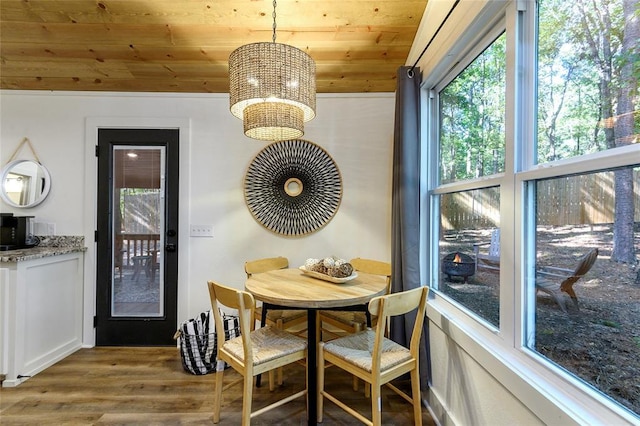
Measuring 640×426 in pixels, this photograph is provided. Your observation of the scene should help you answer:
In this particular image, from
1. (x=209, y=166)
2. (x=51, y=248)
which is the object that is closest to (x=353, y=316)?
(x=209, y=166)

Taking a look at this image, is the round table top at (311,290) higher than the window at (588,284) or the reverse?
the reverse

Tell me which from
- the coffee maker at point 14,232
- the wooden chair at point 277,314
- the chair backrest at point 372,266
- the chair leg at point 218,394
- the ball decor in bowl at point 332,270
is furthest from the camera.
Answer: the coffee maker at point 14,232

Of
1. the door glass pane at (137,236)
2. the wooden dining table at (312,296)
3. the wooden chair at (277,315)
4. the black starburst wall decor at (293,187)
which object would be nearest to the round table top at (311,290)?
the wooden dining table at (312,296)

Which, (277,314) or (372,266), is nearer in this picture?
(277,314)

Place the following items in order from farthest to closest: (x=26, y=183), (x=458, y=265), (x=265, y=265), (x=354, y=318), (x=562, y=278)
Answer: (x=26, y=183)
(x=265, y=265)
(x=354, y=318)
(x=458, y=265)
(x=562, y=278)

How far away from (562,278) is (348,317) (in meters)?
1.32

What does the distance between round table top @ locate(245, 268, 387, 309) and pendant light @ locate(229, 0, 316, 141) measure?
938 millimetres

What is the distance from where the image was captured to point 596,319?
0.94 metres

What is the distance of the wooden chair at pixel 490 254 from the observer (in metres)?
1.40

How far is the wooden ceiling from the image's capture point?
199cm

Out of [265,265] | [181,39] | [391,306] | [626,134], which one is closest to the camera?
[626,134]

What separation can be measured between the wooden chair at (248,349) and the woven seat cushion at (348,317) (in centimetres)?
46

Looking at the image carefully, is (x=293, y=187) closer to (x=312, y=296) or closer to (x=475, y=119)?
(x=312, y=296)

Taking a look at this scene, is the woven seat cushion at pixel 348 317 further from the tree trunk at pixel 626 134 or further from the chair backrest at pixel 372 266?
the tree trunk at pixel 626 134
